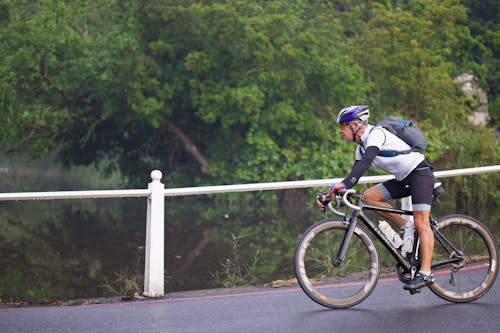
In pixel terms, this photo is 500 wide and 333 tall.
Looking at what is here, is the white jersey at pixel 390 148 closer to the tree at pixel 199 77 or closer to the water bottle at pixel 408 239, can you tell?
the water bottle at pixel 408 239

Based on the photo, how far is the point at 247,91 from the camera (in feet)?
99.5

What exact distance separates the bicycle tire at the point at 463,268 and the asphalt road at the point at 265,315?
11 centimetres

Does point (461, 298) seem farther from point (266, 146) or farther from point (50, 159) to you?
point (50, 159)

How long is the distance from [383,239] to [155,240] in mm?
2307

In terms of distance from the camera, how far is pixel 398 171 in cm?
784

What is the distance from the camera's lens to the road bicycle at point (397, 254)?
764cm

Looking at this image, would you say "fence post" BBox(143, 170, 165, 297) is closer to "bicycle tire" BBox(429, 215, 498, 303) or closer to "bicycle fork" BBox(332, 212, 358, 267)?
"bicycle fork" BBox(332, 212, 358, 267)

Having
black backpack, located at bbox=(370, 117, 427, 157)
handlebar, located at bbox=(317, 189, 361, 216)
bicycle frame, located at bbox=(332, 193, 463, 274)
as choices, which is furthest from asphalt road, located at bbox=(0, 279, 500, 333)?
black backpack, located at bbox=(370, 117, 427, 157)

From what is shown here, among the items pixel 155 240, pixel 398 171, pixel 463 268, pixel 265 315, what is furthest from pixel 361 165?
pixel 155 240

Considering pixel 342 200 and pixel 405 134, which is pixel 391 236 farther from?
pixel 405 134

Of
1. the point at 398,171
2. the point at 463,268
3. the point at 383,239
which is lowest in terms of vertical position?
the point at 463,268

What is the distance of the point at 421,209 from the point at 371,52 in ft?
88.6

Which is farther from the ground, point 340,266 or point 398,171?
point 398,171

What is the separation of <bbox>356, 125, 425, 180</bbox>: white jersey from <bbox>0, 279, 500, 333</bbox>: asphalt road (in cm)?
122
